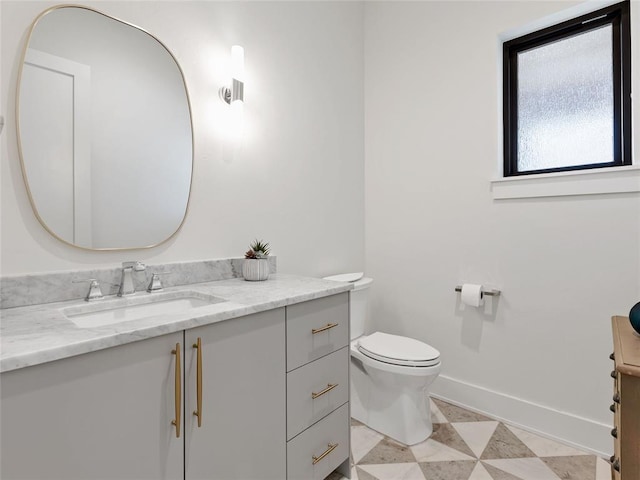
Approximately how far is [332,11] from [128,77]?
57.9 inches

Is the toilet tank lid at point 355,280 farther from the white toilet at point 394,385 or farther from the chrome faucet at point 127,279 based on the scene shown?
the chrome faucet at point 127,279

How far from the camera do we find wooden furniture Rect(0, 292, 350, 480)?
0.73 m

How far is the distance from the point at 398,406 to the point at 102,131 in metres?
1.78

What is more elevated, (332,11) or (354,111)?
(332,11)

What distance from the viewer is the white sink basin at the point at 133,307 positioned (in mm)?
1114

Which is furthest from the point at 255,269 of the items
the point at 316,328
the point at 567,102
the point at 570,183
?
the point at 567,102

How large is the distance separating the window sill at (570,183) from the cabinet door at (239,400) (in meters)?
1.43

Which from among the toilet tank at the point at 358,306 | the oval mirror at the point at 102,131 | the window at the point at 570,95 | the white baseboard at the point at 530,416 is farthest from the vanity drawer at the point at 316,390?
the window at the point at 570,95

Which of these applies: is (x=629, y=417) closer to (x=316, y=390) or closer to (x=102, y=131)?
(x=316, y=390)

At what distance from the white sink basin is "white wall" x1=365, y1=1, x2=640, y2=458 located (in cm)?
146

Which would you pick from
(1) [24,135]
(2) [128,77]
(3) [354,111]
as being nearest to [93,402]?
(1) [24,135]

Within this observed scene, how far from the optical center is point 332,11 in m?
2.25

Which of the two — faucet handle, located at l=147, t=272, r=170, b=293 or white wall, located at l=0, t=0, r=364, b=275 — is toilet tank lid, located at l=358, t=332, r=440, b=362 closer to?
white wall, located at l=0, t=0, r=364, b=275

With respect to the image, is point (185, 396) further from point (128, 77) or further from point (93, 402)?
point (128, 77)
